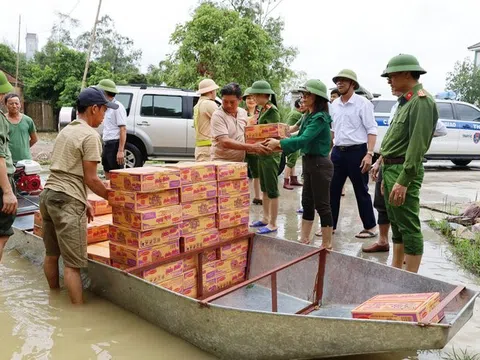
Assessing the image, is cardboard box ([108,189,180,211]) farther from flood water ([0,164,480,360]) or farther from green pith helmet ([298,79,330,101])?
green pith helmet ([298,79,330,101])

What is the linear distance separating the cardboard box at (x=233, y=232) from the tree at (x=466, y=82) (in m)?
23.2

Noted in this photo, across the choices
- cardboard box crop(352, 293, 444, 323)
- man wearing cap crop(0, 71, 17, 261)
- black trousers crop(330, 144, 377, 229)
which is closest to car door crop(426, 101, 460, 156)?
black trousers crop(330, 144, 377, 229)

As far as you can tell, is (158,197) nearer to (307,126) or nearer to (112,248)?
(112,248)

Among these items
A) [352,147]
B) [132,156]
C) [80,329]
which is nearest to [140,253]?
[80,329]

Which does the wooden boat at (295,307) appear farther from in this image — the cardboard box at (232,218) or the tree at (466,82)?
the tree at (466,82)

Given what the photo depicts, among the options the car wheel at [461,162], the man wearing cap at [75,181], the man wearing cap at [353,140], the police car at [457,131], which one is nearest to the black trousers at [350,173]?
the man wearing cap at [353,140]

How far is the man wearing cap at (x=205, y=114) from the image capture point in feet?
19.1

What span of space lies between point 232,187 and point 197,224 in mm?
491

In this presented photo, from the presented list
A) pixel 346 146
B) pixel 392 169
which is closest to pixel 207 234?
pixel 392 169

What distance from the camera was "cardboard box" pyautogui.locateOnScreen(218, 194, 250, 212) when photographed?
13.4 ft

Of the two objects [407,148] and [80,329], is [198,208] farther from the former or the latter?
[407,148]

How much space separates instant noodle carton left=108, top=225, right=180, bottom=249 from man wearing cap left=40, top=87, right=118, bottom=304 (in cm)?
25

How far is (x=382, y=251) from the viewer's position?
17.0 feet

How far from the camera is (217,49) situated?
1592 centimetres
